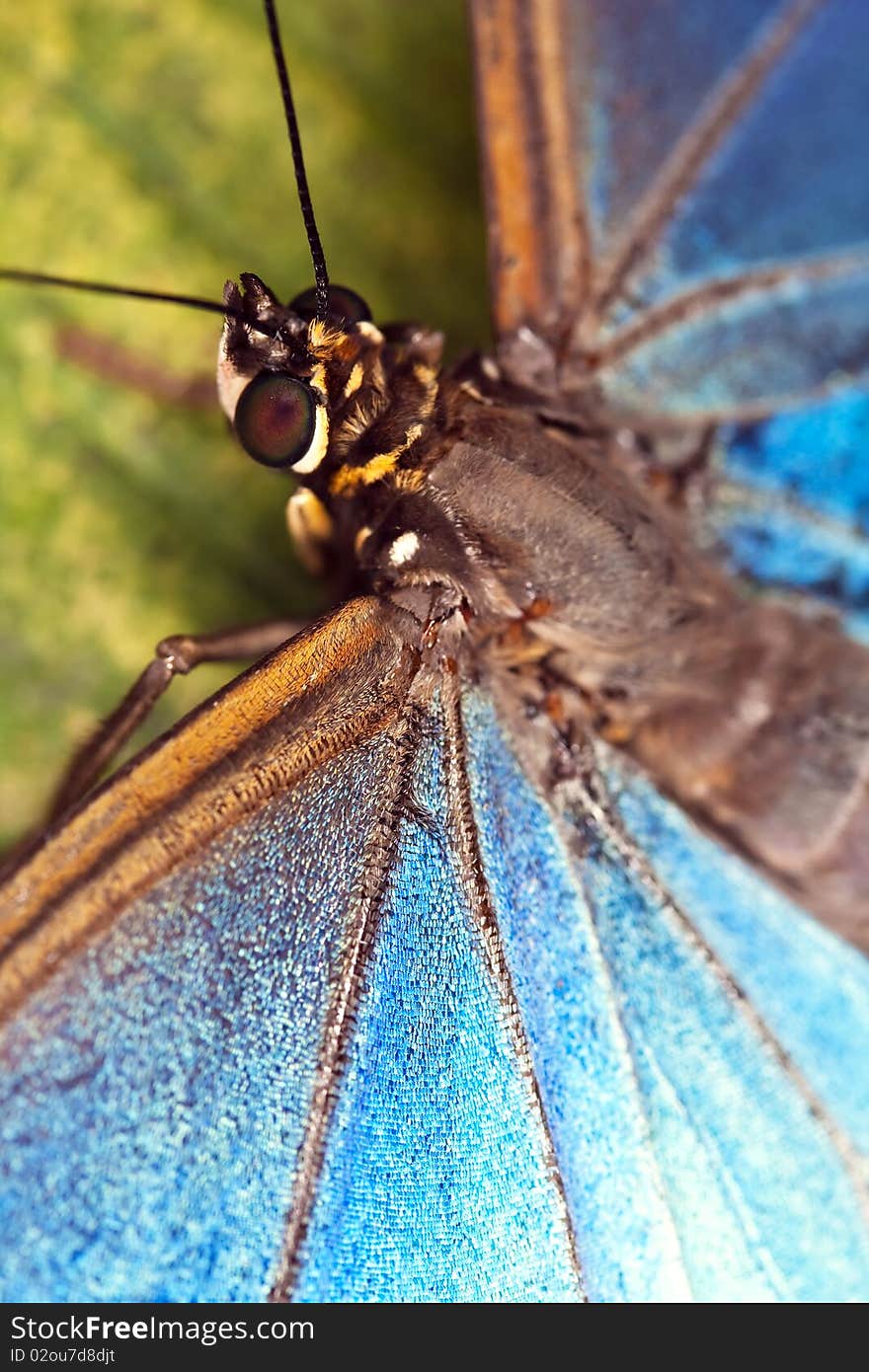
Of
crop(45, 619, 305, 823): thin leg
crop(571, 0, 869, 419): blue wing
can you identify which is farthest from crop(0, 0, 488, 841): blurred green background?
crop(571, 0, 869, 419): blue wing

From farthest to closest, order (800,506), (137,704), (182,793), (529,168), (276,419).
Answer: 1. (800,506)
2. (529,168)
3. (137,704)
4. (276,419)
5. (182,793)

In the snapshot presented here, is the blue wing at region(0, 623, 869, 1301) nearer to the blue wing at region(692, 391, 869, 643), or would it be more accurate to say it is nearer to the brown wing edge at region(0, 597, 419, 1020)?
the brown wing edge at region(0, 597, 419, 1020)

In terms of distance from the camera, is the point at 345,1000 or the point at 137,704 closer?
the point at 345,1000

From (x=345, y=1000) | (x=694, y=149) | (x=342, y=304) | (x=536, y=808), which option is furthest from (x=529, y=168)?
(x=345, y=1000)

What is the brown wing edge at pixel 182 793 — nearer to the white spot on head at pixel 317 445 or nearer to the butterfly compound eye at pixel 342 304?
the white spot on head at pixel 317 445

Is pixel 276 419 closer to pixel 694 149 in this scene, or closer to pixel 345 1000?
pixel 345 1000

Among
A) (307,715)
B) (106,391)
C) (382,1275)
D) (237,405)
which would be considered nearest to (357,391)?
(237,405)
